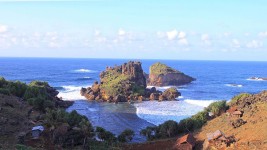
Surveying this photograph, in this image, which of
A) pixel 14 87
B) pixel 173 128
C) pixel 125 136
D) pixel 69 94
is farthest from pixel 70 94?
pixel 173 128

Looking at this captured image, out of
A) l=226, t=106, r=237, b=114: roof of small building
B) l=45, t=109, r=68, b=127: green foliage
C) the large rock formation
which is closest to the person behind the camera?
l=45, t=109, r=68, b=127: green foliage

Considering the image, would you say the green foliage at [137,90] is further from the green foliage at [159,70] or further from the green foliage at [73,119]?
the green foliage at [73,119]

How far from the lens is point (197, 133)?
4159 centimetres

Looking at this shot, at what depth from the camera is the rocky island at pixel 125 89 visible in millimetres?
88312

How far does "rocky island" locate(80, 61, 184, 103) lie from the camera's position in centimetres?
8831

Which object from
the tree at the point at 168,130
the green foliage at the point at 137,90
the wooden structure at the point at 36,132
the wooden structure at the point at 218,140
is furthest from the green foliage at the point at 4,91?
the green foliage at the point at 137,90

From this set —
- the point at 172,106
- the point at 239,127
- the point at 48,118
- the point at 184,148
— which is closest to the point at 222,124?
the point at 239,127

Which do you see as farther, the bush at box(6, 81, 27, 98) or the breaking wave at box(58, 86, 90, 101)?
the breaking wave at box(58, 86, 90, 101)

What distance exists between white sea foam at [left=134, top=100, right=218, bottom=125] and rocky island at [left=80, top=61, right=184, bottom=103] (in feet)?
18.1

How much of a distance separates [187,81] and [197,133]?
302 feet

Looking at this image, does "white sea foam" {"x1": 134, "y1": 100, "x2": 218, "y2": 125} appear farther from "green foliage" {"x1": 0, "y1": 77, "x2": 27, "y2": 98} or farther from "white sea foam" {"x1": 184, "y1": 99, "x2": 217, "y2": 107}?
"green foliage" {"x1": 0, "y1": 77, "x2": 27, "y2": 98}

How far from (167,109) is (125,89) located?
858 inches

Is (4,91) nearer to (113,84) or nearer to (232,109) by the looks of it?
(232,109)

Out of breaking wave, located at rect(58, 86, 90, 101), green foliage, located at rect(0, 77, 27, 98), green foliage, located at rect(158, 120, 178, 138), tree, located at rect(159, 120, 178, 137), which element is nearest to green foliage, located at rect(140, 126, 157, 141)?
green foliage, located at rect(158, 120, 178, 138)
